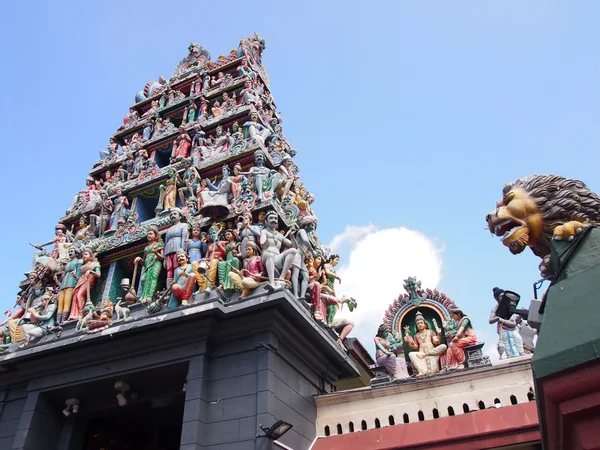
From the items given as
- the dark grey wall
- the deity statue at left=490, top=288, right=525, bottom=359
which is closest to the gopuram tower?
the dark grey wall

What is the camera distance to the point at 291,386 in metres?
9.63

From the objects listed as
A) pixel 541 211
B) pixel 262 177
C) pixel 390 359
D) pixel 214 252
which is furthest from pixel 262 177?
pixel 541 211

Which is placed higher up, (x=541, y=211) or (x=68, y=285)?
(x=68, y=285)

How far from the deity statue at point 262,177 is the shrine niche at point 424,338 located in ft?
15.1

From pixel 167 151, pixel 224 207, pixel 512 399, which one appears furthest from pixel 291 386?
pixel 167 151

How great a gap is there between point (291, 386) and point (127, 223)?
25.0 feet

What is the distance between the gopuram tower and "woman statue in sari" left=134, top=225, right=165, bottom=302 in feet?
0.12

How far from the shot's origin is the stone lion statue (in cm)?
446

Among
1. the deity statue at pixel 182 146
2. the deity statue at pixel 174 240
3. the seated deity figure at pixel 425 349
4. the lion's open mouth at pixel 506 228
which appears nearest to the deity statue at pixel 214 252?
the deity statue at pixel 174 240

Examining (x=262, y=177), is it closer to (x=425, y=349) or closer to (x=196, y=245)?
(x=196, y=245)

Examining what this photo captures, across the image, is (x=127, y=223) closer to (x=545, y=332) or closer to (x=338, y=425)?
(x=338, y=425)

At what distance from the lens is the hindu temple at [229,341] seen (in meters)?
8.80

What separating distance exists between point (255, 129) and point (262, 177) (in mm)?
2775

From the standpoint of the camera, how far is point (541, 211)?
4652 millimetres
